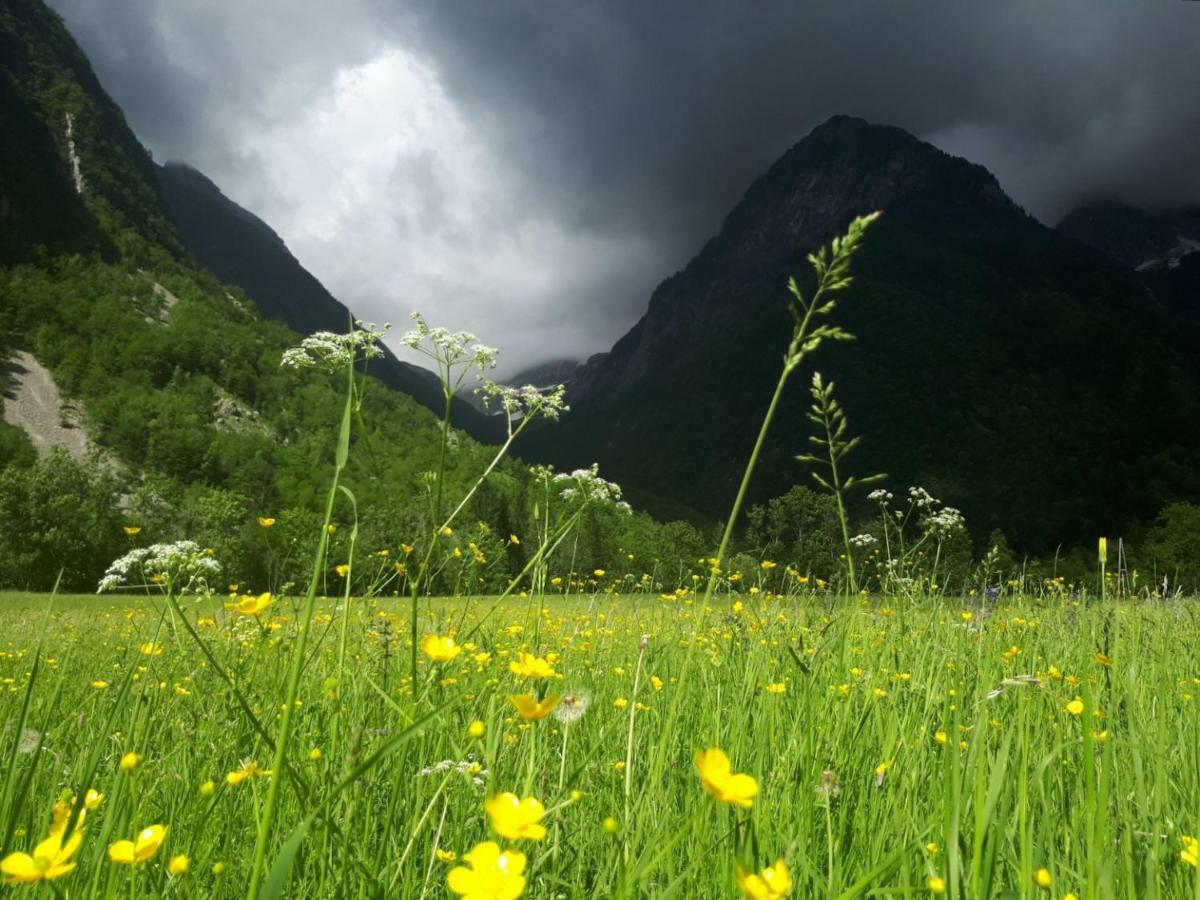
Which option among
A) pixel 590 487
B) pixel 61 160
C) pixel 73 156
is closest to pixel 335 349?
pixel 590 487

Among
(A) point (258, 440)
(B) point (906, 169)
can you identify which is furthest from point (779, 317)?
(A) point (258, 440)

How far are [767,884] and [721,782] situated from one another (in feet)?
0.39

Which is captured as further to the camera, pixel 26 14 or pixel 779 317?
pixel 779 317

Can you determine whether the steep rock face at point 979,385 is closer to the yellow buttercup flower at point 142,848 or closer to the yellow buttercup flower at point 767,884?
the yellow buttercup flower at point 767,884

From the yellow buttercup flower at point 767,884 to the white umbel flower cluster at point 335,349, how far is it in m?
1.61

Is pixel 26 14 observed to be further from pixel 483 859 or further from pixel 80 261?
pixel 483 859

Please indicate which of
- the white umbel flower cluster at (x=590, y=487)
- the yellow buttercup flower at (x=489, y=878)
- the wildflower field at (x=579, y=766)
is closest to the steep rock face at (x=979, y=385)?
the white umbel flower cluster at (x=590, y=487)

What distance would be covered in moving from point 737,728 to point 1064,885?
769 mm

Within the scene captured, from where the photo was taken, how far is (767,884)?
Answer: 2.38ft

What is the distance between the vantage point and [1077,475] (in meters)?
97.9

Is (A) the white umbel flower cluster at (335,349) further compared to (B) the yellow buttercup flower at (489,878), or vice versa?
(A) the white umbel flower cluster at (335,349)

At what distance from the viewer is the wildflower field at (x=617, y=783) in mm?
928

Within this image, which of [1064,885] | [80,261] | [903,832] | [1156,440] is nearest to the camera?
[1064,885]

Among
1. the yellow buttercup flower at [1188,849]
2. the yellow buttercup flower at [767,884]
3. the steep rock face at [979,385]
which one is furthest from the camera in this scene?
the steep rock face at [979,385]
